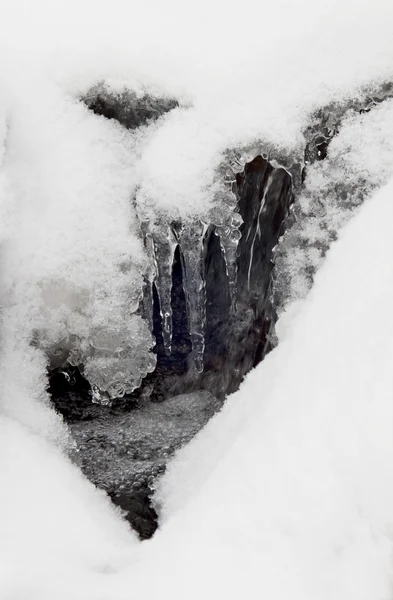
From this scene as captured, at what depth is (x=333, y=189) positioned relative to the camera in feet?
6.75

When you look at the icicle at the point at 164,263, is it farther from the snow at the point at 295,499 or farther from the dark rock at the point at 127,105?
the snow at the point at 295,499

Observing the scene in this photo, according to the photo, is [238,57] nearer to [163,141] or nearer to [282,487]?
[163,141]

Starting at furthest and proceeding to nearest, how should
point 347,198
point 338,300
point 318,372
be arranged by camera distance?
point 347,198 → point 338,300 → point 318,372

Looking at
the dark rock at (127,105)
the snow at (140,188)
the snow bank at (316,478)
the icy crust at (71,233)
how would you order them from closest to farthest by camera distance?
the snow bank at (316,478)
the snow at (140,188)
the icy crust at (71,233)
the dark rock at (127,105)

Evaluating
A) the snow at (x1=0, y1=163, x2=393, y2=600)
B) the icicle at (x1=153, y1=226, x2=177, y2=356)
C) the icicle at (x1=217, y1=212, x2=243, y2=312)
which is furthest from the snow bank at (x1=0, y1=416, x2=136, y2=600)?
the icicle at (x1=217, y1=212, x2=243, y2=312)

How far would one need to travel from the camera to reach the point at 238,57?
2051 millimetres

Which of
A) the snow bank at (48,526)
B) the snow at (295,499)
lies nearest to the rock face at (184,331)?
the snow bank at (48,526)

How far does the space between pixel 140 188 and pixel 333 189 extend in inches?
25.1

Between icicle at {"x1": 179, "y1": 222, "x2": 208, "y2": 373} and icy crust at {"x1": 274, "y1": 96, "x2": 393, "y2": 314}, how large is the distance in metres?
0.27

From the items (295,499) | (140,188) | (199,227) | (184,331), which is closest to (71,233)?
(140,188)

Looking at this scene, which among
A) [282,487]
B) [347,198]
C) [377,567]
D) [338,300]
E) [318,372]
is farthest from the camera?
[347,198]

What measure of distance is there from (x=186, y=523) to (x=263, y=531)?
0.18 m

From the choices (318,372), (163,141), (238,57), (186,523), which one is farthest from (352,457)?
(238,57)

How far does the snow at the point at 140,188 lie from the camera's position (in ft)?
4.95
